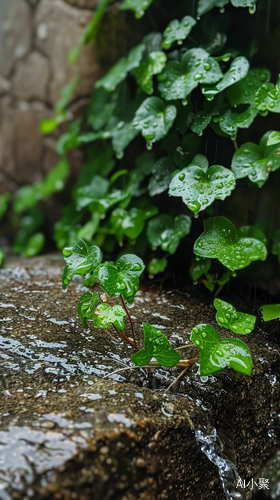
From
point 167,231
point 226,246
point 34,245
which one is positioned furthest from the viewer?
Answer: point 34,245

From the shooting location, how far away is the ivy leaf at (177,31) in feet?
5.46

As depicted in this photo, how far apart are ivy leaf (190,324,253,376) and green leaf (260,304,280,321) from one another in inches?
15.2

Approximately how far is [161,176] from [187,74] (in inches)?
16.8

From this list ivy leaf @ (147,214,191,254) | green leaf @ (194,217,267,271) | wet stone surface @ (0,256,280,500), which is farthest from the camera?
ivy leaf @ (147,214,191,254)

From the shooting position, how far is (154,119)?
1.66m

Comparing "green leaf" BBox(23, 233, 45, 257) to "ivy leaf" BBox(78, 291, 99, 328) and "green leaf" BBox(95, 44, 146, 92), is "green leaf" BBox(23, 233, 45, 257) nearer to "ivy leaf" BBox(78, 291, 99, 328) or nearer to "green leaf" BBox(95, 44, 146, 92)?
"green leaf" BBox(95, 44, 146, 92)

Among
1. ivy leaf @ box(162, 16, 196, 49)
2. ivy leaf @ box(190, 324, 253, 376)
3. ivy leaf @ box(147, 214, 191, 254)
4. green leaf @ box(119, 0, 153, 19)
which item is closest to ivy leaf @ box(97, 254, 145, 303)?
ivy leaf @ box(190, 324, 253, 376)

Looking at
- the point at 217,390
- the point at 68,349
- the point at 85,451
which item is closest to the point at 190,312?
the point at 217,390

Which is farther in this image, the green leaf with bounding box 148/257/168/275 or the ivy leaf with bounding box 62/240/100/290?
the green leaf with bounding box 148/257/168/275

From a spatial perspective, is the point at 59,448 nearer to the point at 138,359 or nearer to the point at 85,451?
the point at 85,451

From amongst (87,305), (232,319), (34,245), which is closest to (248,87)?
(232,319)

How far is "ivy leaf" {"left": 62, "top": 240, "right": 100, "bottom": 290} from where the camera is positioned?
3.91ft

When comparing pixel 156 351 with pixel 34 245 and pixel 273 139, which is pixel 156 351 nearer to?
pixel 273 139

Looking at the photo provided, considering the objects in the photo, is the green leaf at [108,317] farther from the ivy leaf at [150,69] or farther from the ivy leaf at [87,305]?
the ivy leaf at [150,69]
